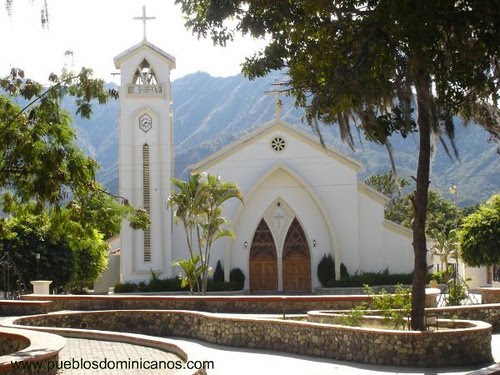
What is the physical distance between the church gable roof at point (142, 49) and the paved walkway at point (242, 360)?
23607 millimetres

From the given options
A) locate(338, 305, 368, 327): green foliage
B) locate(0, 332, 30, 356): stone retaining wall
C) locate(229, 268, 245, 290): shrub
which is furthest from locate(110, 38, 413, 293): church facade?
locate(0, 332, 30, 356): stone retaining wall

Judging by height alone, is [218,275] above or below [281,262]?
below

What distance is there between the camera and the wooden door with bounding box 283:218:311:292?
38562 millimetres

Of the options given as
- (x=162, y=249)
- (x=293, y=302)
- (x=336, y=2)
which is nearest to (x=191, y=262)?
(x=162, y=249)

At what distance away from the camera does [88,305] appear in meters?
23.0

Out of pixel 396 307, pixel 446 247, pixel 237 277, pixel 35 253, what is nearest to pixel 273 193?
pixel 237 277

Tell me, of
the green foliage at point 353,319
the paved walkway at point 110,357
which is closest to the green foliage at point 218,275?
the paved walkway at point 110,357

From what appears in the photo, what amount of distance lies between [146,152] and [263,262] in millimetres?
8137

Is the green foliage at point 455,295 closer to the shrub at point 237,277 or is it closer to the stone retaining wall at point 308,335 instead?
the stone retaining wall at point 308,335

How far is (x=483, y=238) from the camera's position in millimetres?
32312

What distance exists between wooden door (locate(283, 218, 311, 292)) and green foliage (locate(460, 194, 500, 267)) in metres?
8.47

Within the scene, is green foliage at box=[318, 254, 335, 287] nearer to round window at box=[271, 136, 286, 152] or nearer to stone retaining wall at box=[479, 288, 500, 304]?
round window at box=[271, 136, 286, 152]

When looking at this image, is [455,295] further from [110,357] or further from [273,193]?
[273,193]

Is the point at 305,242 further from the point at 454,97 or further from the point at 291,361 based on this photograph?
the point at 454,97
